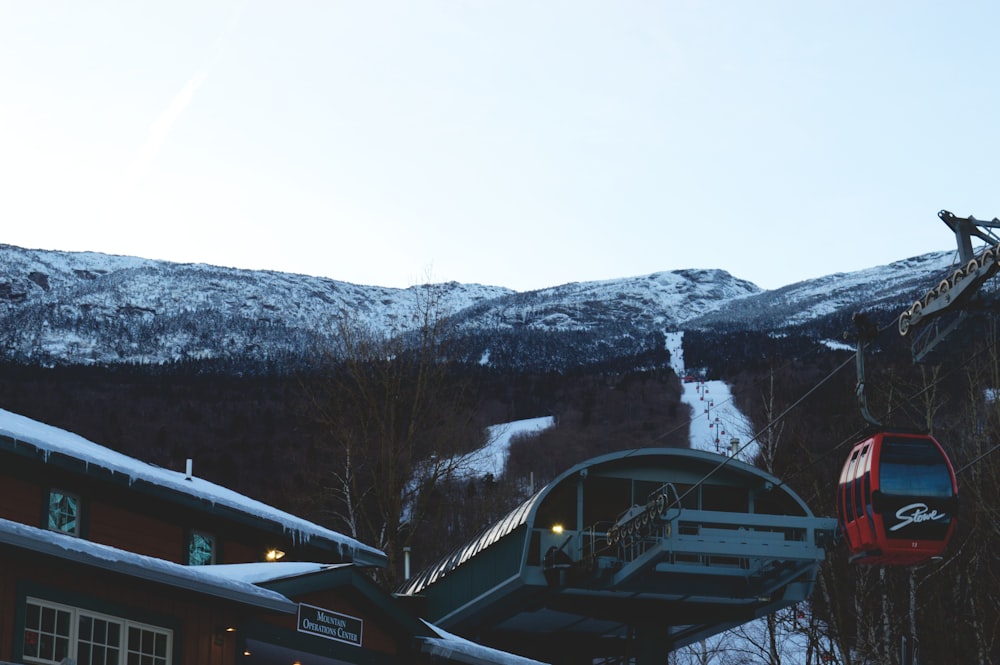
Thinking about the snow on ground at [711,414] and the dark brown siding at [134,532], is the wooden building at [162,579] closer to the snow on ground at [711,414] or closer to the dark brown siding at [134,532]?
the dark brown siding at [134,532]

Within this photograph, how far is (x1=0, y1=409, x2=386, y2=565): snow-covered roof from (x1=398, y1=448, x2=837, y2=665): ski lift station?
478cm

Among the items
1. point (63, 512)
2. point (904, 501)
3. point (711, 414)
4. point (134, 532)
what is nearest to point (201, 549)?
point (134, 532)

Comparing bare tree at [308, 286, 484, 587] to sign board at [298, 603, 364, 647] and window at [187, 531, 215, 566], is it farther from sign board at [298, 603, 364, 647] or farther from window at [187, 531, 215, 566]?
sign board at [298, 603, 364, 647]

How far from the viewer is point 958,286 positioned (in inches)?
578

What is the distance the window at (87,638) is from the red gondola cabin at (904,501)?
31.4 feet

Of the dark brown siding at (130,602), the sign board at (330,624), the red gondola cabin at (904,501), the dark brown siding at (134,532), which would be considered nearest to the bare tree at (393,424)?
the dark brown siding at (134,532)

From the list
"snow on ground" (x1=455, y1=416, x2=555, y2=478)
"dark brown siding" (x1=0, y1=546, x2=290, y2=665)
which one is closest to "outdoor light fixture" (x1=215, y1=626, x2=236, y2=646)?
"dark brown siding" (x1=0, y1=546, x2=290, y2=665)

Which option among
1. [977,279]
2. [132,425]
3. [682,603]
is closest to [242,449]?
[132,425]

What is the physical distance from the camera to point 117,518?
2069 cm

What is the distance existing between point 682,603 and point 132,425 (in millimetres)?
86846

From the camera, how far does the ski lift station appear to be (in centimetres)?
2733

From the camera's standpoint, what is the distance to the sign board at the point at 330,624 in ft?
61.2

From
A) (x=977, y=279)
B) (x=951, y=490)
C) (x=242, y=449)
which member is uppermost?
(x=977, y=279)

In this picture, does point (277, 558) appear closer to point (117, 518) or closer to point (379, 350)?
point (117, 518)
